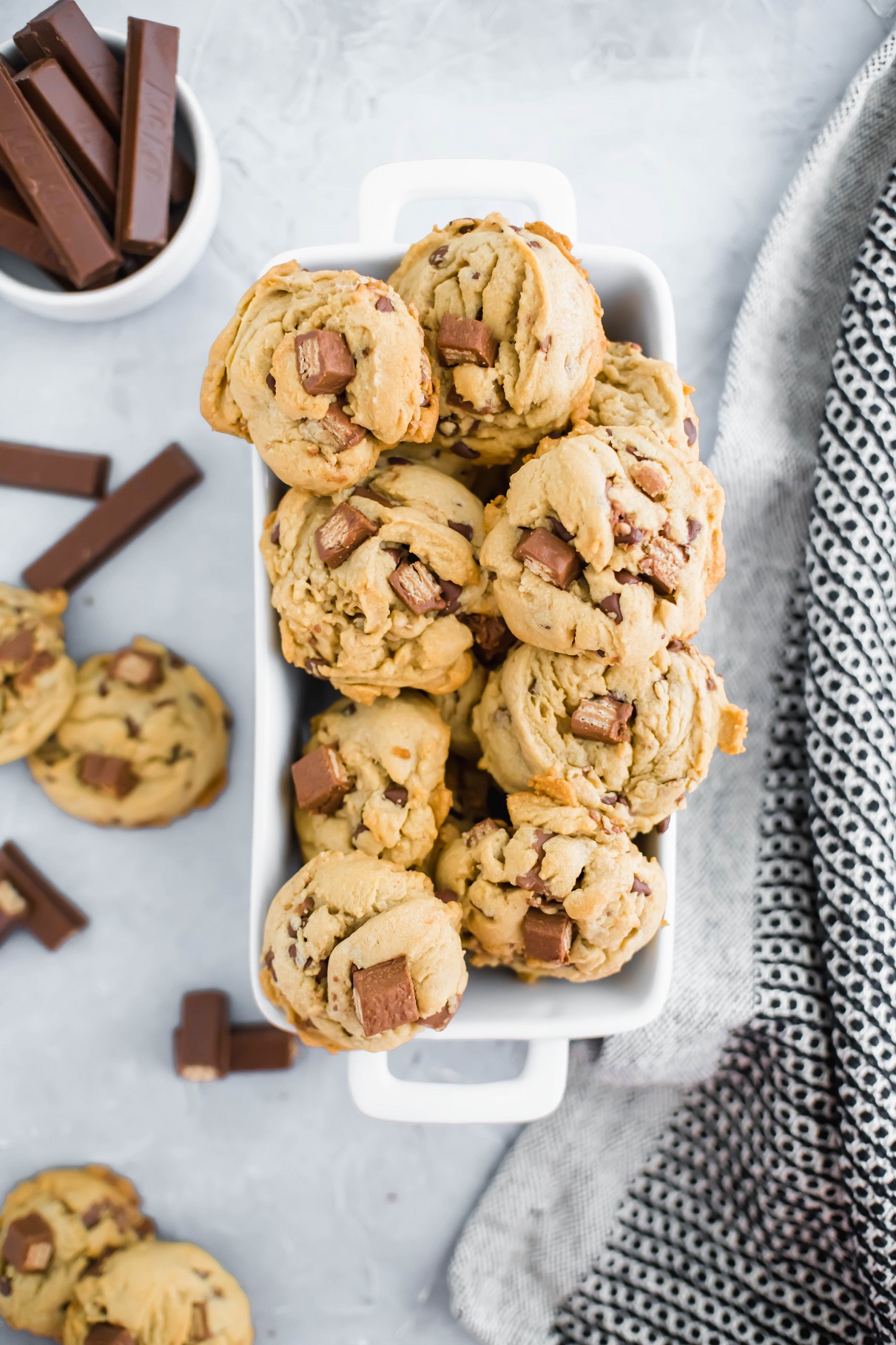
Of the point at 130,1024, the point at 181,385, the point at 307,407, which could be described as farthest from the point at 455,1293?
the point at 181,385

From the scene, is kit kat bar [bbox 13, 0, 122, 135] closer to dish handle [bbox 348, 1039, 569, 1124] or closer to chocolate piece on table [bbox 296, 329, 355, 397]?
chocolate piece on table [bbox 296, 329, 355, 397]

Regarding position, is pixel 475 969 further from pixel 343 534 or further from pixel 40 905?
pixel 40 905

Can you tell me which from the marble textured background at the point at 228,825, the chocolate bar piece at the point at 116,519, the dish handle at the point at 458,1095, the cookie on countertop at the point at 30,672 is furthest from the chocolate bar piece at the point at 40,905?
the dish handle at the point at 458,1095

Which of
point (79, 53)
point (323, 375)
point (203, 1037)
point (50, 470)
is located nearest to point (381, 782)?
point (323, 375)

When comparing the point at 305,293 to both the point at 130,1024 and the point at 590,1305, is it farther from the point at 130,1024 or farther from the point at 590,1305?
the point at 590,1305

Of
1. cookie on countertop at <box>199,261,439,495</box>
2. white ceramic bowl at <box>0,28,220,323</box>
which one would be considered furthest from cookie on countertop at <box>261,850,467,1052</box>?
white ceramic bowl at <box>0,28,220,323</box>
